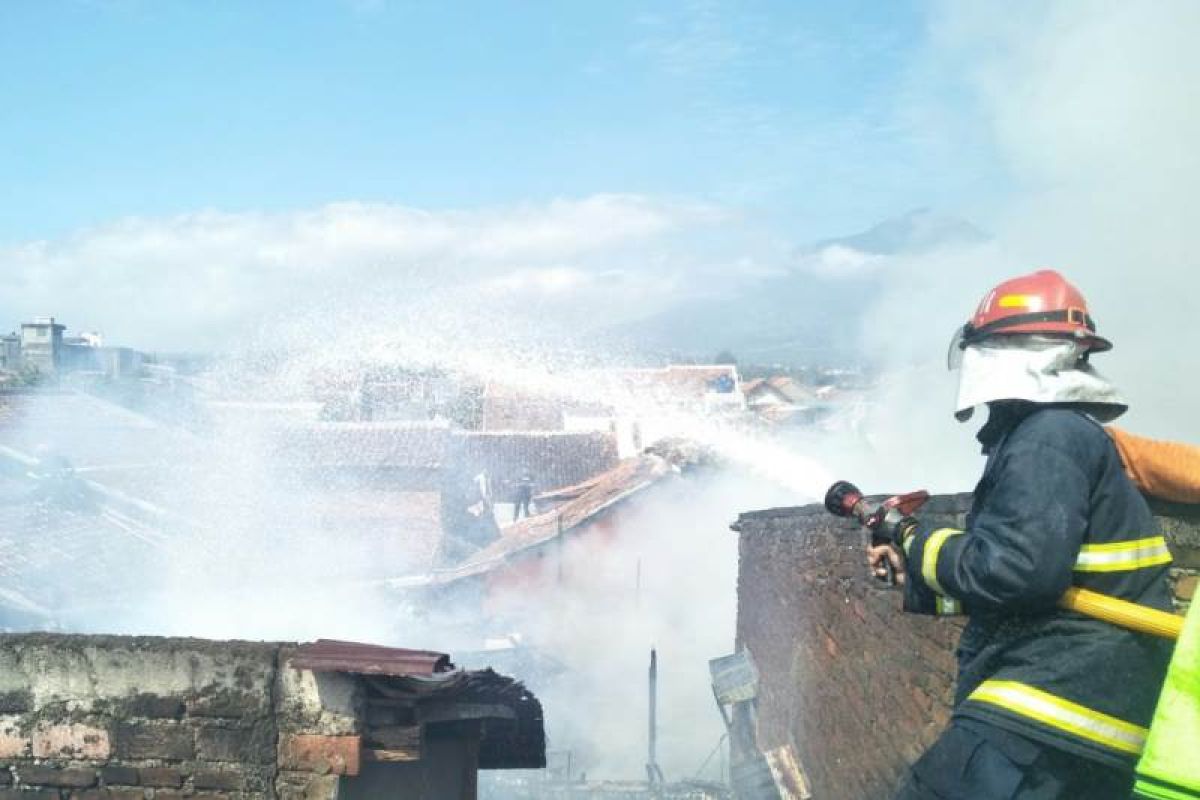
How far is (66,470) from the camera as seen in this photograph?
49.9 feet

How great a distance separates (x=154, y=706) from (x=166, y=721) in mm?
76

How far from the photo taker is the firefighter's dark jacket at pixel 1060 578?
2521mm

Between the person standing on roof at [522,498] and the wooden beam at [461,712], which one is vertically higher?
the wooden beam at [461,712]

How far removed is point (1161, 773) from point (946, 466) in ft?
51.2

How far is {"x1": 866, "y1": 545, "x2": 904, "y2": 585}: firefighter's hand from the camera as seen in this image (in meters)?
2.91

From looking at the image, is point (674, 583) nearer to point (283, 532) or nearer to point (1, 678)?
point (283, 532)

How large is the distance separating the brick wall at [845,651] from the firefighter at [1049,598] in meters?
0.87

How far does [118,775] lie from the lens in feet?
13.9

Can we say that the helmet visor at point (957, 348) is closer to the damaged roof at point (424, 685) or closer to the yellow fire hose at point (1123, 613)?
the yellow fire hose at point (1123, 613)

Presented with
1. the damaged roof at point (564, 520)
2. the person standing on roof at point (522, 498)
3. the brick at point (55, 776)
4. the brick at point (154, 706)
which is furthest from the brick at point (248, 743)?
the person standing on roof at point (522, 498)

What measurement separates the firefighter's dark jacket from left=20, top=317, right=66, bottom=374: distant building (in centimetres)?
3128

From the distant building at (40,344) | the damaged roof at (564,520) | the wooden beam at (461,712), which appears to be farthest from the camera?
the distant building at (40,344)

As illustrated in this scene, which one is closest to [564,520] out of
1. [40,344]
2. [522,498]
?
[522,498]

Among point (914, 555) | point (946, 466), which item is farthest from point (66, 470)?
point (914, 555)
